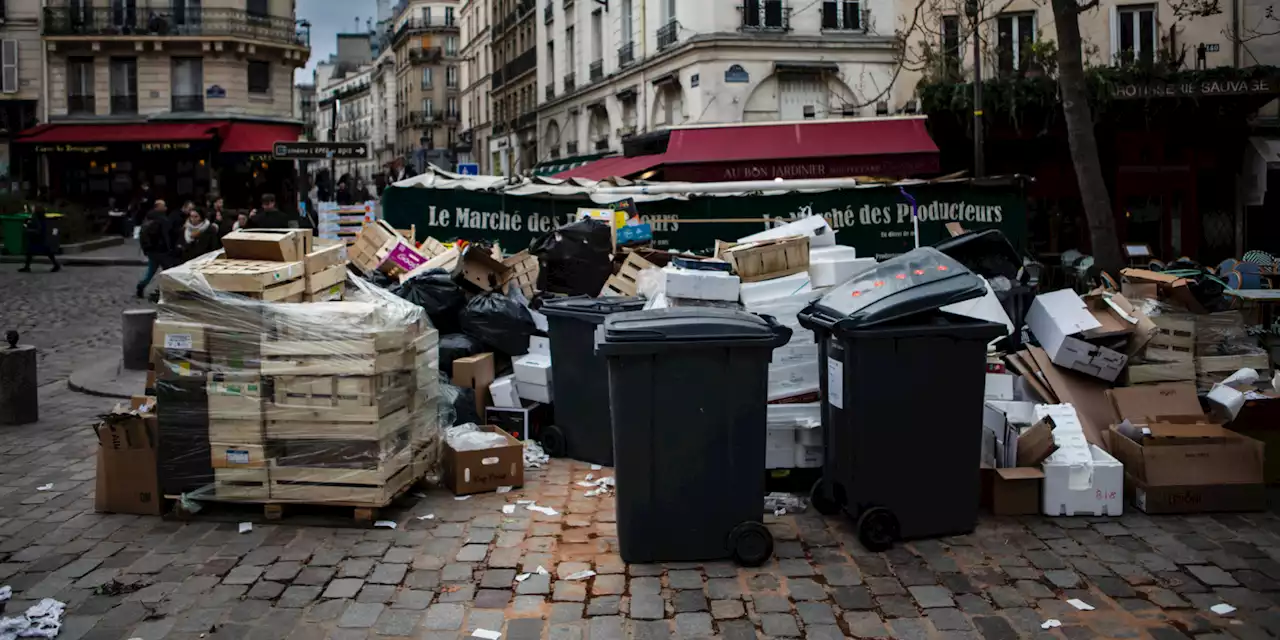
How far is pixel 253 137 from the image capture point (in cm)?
3647

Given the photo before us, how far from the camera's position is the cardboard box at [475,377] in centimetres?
793

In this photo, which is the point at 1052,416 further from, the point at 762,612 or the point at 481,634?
the point at 481,634

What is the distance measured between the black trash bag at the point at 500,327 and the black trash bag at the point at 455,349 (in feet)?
0.22

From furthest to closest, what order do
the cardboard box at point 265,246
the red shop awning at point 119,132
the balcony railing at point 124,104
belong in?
the balcony railing at point 124,104
the red shop awning at point 119,132
the cardboard box at point 265,246

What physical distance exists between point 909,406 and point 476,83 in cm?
5343

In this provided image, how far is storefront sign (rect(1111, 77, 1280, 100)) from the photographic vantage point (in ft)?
64.5

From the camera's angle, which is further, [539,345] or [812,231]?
[812,231]

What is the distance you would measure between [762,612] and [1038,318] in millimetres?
3696

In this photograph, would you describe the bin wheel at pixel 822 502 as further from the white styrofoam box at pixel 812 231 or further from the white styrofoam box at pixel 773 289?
the white styrofoam box at pixel 812 231

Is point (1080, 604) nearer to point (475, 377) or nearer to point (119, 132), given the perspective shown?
point (475, 377)

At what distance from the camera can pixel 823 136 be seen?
830 inches

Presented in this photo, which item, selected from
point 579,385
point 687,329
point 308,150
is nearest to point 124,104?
point 308,150

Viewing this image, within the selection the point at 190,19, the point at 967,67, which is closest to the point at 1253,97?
the point at 967,67

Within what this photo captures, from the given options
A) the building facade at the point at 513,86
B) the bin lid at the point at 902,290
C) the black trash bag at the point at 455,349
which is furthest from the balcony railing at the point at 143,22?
the bin lid at the point at 902,290
